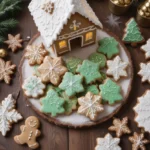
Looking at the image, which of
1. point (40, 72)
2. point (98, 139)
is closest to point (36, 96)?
point (40, 72)

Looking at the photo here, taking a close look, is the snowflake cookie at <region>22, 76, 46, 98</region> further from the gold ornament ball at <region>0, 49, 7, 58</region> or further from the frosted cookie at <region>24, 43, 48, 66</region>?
the gold ornament ball at <region>0, 49, 7, 58</region>

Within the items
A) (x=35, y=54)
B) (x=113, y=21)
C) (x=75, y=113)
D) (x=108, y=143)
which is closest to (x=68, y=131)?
(x=75, y=113)

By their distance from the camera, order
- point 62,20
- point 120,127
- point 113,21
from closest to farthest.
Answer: point 62,20, point 120,127, point 113,21

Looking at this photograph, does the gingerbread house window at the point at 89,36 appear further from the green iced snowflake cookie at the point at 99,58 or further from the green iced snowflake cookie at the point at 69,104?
the green iced snowflake cookie at the point at 69,104

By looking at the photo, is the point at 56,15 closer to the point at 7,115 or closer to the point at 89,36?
the point at 89,36

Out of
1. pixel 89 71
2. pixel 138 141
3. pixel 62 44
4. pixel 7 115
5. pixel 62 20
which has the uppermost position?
pixel 62 20

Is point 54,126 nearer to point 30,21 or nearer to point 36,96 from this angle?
point 36,96
